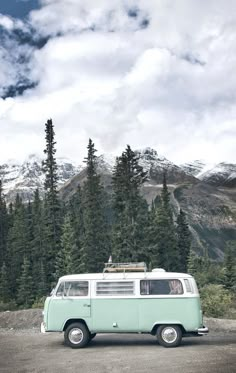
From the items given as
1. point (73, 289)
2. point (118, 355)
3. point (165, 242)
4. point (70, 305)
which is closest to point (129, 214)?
point (165, 242)

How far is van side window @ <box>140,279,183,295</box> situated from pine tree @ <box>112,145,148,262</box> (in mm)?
36388

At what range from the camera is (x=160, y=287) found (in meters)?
16.6

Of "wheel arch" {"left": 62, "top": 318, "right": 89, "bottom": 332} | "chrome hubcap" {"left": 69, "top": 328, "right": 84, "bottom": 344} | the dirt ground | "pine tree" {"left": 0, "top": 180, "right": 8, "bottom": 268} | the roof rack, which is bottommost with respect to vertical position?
the dirt ground

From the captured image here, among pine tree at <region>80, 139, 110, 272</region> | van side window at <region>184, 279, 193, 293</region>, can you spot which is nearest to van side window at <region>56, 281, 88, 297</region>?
van side window at <region>184, 279, 193, 293</region>

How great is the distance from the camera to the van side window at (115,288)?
16.7m

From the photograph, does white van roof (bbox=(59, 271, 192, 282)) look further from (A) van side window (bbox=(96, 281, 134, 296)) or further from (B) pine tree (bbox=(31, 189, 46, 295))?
(B) pine tree (bbox=(31, 189, 46, 295))

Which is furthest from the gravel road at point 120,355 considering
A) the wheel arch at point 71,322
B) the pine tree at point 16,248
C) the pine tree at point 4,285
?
the pine tree at point 16,248

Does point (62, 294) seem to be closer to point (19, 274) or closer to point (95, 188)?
point (95, 188)

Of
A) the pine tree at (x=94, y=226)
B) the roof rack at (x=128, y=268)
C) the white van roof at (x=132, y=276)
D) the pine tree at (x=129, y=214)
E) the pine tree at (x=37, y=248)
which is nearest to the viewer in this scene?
the white van roof at (x=132, y=276)

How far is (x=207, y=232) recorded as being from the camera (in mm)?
174000

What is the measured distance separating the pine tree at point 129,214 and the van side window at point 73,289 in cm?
3600

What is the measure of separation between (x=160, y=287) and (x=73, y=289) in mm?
3084

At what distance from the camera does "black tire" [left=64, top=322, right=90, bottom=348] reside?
16.7m

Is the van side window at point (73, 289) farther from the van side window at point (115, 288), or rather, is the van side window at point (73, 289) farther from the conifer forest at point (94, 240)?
the conifer forest at point (94, 240)
